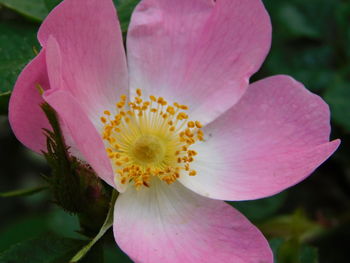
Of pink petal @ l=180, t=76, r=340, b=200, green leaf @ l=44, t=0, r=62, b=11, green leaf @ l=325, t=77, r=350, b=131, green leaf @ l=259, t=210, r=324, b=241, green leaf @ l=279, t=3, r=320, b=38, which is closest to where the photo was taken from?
pink petal @ l=180, t=76, r=340, b=200

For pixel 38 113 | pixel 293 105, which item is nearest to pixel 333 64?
pixel 293 105

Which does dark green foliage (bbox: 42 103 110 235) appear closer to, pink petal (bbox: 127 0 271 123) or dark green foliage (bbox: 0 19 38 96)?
dark green foliage (bbox: 0 19 38 96)

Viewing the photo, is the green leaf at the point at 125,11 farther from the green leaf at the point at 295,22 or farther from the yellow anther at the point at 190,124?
the green leaf at the point at 295,22

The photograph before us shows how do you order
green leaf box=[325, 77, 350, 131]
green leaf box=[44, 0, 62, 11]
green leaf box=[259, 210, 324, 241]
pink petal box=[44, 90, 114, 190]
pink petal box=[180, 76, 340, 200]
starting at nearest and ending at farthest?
pink petal box=[44, 90, 114, 190] → pink petal box=[180, 76, 340, 200] → green leaf box=[44, 0, 62, 11] → green leaf box=[259, 210, 324, 241] → green leaf box=[325, 77, 350, 131]

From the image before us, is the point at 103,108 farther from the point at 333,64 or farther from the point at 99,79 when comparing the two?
the point at 333,64

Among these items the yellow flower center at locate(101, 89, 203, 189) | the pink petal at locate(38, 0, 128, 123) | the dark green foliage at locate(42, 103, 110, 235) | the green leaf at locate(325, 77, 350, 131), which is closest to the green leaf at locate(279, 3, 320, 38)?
the green leaf at locate(325, 77, 350, 131)

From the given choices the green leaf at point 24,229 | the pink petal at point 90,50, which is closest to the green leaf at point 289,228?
the pink petal at point 90,50
